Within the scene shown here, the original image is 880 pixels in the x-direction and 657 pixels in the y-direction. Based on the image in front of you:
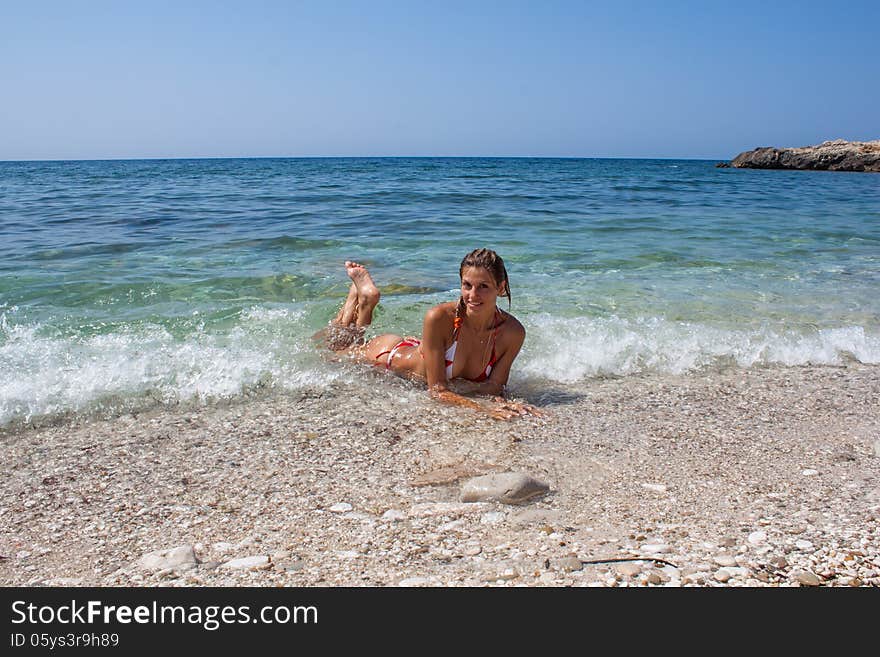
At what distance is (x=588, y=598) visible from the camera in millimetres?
2111

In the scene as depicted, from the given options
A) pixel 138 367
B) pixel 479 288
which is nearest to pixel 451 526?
pixel 479 288

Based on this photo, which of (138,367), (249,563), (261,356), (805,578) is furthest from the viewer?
(261,356)

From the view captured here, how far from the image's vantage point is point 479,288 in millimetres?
4195

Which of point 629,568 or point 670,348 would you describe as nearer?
point 629,568

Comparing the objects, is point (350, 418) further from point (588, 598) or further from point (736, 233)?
point (736, 233)

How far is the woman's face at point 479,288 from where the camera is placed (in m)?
4.16

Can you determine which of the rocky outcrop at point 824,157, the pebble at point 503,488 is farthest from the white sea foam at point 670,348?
the rocky outcrop at point 824,157

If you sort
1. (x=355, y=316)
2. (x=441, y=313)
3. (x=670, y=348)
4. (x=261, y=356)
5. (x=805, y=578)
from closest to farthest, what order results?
(x=805, y=578)
(x=441, y=313)
(x=261, y=356)
(x=670, y=348)
(x=355, y=316)

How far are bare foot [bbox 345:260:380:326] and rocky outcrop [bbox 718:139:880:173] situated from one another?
4977 centimetres

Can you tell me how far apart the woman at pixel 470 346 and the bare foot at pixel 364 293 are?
0.57 meters

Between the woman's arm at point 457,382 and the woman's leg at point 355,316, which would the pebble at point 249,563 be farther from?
the woman's leg at point 355,316

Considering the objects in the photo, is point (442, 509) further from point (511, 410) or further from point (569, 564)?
point (511, 410)

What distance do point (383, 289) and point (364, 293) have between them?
234 cm

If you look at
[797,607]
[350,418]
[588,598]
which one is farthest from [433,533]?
[350,418]
